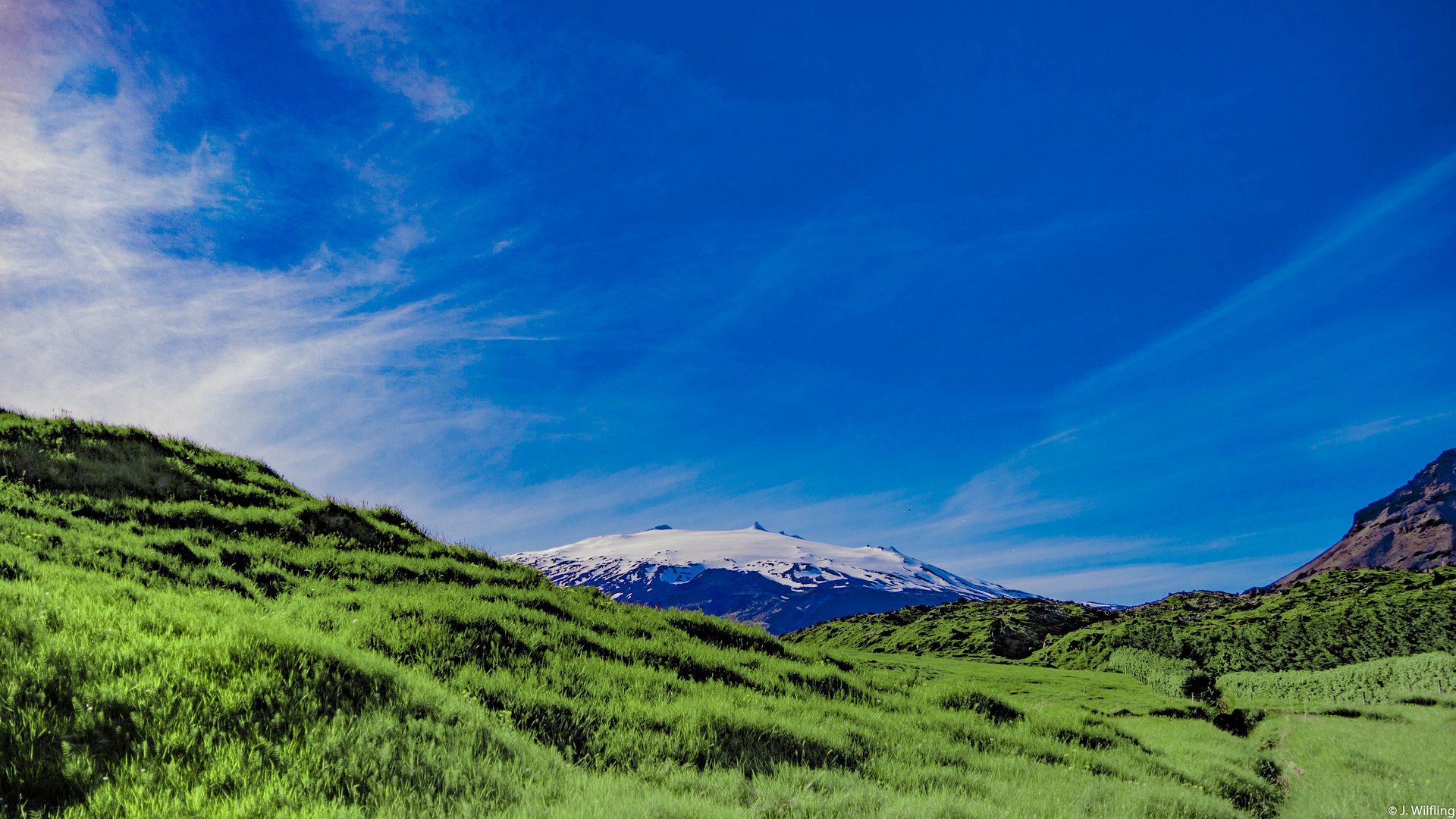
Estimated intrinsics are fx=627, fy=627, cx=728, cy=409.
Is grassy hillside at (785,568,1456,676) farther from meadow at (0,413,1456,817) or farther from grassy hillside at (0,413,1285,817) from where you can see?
meadow at (0,413,1456,817)

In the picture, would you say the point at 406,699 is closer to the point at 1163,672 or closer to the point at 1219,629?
the point at 1163,672

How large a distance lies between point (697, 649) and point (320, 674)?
948 cm

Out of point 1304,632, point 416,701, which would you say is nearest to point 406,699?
point 416,701

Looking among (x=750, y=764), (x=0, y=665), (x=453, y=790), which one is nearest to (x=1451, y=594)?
(x=750, y=764)

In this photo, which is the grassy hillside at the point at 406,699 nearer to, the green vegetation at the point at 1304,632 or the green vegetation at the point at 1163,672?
the green vegetation at the point at 1163,672

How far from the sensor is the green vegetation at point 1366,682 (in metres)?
33.8

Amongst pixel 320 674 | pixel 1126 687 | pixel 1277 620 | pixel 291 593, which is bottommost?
pixel 1126 687

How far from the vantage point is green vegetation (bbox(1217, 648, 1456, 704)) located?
111ft

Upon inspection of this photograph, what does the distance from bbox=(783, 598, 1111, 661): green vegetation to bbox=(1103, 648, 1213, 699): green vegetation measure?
48.1 ft

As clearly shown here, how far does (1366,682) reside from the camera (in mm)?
36938

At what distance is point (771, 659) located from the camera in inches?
656

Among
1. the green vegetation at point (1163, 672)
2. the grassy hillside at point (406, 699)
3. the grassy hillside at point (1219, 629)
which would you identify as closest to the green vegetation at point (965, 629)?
the grassy hillside at point (1219, 629)

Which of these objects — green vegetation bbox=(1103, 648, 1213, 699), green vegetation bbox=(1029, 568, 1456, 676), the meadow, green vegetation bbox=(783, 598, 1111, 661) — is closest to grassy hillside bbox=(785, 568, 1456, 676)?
green vegetation bbox=(1029, 568, 1456, 676)

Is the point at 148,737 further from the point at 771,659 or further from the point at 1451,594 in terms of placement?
the point at 1451,594
